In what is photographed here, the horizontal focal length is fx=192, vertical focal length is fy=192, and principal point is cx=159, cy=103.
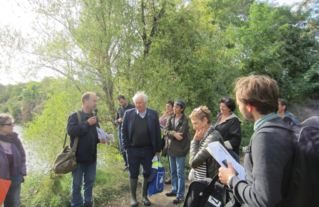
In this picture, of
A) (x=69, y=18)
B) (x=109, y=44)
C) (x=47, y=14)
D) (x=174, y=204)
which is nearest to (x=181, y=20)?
(x=109, y=44)

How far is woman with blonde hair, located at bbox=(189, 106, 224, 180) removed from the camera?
7.92 feet

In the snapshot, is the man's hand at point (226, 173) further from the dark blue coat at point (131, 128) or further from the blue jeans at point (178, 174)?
the blue jeans at point (178, 174)

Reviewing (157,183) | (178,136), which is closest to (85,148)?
(157,183)

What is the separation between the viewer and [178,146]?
3938 millimetres

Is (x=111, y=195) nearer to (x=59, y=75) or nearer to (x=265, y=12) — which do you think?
(x=59, y=75)

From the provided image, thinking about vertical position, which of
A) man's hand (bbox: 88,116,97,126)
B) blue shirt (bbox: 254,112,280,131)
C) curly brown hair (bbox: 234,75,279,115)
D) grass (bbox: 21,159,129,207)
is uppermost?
curly brown hair (bbox: 234,75,279,115)

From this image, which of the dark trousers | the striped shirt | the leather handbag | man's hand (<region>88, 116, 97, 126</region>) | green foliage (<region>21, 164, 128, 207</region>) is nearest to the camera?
the striped shirt

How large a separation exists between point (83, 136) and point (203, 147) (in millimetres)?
2115

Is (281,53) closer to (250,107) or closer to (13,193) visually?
(250,107)

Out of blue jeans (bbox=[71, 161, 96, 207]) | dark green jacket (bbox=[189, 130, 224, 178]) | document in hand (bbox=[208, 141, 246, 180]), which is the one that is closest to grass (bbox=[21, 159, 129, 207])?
blue jeans (bbox=[71, 161, 96, 207])

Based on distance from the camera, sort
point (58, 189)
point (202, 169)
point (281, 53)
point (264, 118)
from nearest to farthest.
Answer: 1. point (264, 118)
2. point (202, 169)
3. point (58, 189)
4. point (281, 53)

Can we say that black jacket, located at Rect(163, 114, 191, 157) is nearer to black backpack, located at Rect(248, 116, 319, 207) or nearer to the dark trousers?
the dark trousers

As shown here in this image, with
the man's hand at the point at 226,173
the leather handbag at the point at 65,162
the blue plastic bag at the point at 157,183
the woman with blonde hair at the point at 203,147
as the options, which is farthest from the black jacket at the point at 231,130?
the leather handbag at the point at 65,162

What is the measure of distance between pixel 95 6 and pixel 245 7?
18492mm
